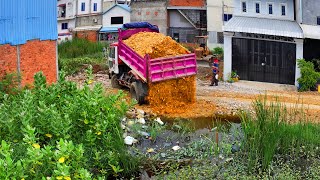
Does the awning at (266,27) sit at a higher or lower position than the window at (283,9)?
lower

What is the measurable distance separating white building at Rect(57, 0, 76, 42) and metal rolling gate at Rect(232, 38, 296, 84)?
24186mm

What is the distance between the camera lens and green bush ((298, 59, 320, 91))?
2255cm

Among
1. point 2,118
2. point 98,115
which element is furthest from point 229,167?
point 2,118

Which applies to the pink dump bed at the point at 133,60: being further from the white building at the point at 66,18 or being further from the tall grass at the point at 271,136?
the white building at the point at 66,18

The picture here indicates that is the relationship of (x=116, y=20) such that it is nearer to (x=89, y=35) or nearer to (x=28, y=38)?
(x=89, y=35)

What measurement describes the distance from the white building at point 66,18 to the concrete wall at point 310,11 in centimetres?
2634

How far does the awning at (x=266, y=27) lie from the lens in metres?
22.9

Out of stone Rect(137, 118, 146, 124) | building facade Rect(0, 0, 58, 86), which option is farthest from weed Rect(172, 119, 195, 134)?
building facade Rect(0, 0, 58, 86)

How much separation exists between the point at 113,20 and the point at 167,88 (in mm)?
25543

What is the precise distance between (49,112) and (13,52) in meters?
7.85

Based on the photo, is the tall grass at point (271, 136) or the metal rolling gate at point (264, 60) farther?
the metal rolling gate at point (264, 60)

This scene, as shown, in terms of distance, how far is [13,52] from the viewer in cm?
1803

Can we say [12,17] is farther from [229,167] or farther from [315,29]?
[315,29]

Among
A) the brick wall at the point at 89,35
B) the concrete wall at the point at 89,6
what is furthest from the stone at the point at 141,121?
the concrete wall at the point at 89,6
